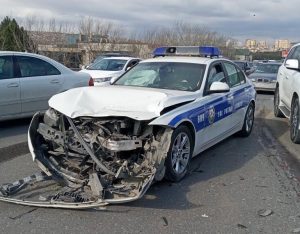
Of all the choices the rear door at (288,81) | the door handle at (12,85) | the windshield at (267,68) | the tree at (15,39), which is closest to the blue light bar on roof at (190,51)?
the rear door at (288,81)

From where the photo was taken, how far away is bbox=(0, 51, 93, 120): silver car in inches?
306

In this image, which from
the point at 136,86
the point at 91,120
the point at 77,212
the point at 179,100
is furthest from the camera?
the point at 136,86

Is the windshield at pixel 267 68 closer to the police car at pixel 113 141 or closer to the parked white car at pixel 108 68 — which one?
the parked white car at pixel 108 68

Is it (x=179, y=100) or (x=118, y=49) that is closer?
(x=179, y=100)

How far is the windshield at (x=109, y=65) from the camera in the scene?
1530 cm

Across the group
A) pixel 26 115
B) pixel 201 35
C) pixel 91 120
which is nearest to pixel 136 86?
pixel 91 120

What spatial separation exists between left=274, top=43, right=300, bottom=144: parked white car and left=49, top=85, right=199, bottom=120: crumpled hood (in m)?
2.81

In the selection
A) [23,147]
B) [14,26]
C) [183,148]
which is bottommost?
[23,147]

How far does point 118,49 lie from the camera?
3256cm

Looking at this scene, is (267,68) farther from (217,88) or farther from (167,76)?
(217,88)

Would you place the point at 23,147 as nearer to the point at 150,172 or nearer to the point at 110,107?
the point at 110,107

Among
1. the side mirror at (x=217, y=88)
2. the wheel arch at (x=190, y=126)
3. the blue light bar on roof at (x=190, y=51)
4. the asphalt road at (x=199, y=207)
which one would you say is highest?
the blue light bar on roof at (x=190, y=51)

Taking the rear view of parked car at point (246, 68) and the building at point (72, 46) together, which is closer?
the rear view of parked car at point (246, 68)

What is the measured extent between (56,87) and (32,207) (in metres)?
4.74
